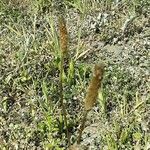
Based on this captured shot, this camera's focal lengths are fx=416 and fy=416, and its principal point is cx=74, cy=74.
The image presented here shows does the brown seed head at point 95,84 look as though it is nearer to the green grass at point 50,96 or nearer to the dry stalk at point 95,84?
the dry stalk at point 95,84

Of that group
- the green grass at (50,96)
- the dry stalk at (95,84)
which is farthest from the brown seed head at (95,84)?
the green grass at (50,96)

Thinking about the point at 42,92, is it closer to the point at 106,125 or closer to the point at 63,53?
the point at 106,125

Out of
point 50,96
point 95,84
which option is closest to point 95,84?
point 95,84

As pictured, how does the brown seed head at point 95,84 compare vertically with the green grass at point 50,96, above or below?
above

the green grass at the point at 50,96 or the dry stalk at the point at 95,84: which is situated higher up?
the dry stalk at the point at 95,84

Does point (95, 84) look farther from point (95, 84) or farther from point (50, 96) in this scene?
point (50, 96)

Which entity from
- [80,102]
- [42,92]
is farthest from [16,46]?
[80,102]

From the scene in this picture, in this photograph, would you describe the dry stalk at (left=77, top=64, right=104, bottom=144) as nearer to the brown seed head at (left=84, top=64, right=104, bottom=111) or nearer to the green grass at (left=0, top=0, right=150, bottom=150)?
the brown seed head at (left=84, top=64, right=104, bottom=111)

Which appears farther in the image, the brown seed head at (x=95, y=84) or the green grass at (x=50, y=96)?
the green grass at (x=50, y=96)

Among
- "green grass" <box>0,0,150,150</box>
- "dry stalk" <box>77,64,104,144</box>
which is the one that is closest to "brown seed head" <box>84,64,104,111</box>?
"dry stalk" <box>77,64,104,144</box>
